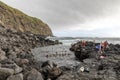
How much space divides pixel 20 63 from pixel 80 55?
84.3 feet

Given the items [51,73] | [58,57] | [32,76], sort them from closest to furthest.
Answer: [32,76] < [51,73] < [58,57]

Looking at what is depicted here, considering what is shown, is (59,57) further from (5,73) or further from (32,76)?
(5,73)

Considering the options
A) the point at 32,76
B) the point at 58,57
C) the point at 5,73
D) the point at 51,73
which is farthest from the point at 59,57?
the point at 5,73

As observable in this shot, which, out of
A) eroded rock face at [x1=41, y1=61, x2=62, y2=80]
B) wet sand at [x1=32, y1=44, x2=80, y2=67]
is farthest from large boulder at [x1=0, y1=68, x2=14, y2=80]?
wet sand at [x1=32, y1=44, x2=80, y2=67]

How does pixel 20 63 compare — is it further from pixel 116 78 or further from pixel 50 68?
pixel 116 78

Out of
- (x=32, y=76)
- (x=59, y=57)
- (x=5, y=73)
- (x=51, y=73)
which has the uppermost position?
(x=5, y=73)

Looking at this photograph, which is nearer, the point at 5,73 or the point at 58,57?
the point at 5,73

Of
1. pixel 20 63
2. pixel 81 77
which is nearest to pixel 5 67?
pixel 20 63

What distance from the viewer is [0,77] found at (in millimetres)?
23609

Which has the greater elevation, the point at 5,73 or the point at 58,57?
the point at 5,73

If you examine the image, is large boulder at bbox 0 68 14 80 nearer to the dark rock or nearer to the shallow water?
the dark rock

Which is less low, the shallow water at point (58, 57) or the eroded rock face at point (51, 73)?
the eroded rock face at point (51, 73)

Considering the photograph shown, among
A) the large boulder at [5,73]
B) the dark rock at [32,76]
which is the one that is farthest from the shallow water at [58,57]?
the large boulder at [5,73]

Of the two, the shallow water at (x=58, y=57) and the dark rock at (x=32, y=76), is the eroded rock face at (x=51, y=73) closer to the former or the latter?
the dark rock at (x=32, y=76)
